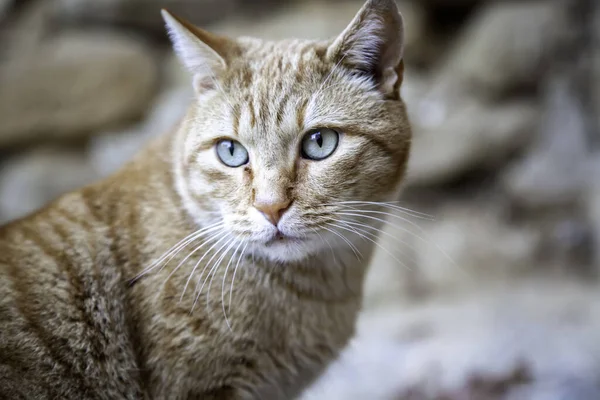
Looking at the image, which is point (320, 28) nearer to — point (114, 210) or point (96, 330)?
point (114, 210)

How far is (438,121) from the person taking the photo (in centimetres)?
482

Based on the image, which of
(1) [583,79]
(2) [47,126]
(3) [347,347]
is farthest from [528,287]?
(2) [47,126]

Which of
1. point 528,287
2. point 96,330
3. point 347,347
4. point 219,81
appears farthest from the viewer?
point 528,287

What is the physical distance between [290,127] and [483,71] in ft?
10.7

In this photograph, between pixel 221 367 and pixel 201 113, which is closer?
pixel 221 367

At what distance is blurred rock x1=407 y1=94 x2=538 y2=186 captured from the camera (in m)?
4.73

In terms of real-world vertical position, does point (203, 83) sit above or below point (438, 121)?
above

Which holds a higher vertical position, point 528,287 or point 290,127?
point 290,127

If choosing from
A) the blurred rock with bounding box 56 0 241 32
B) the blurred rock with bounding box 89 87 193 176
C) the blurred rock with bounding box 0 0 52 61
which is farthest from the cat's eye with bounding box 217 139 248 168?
the blurred rock with bounding box 0 0 52 61

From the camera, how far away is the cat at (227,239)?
1928 mm

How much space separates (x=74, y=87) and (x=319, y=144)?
3293 mm

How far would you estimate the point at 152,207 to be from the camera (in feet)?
7.25

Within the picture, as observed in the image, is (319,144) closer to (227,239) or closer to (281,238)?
(281,238)

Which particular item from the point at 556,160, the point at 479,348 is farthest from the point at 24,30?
the point at 556,160
